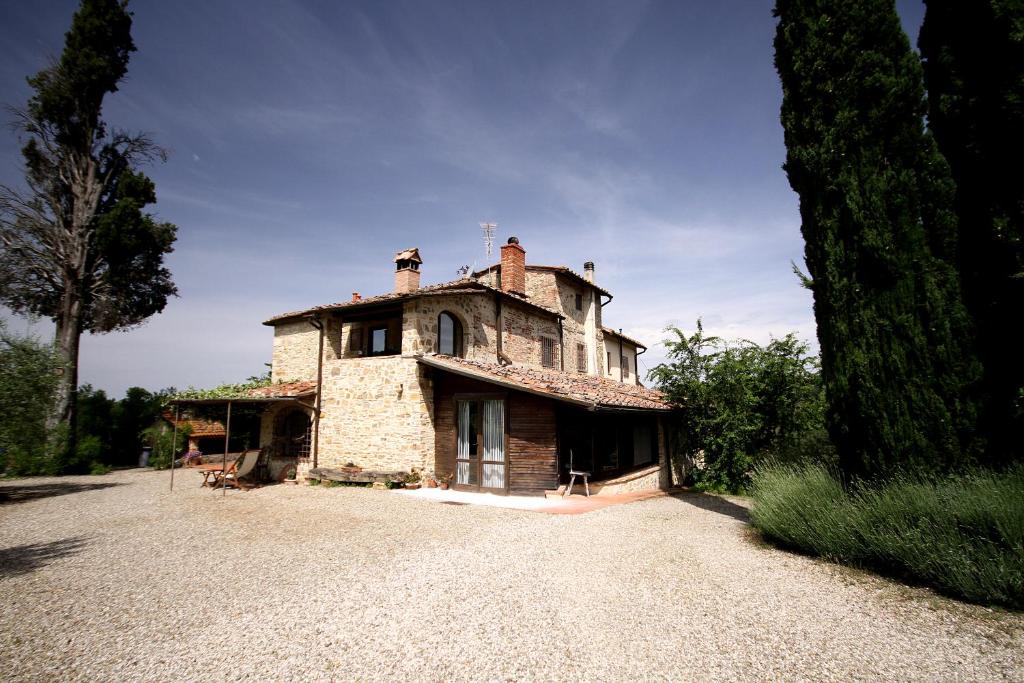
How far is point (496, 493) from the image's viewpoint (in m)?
11.9

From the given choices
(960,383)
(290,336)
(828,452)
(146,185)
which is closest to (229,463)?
(290,336)

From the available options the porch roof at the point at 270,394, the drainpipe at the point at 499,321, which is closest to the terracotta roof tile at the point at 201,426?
the porch roof at the point at 270,394

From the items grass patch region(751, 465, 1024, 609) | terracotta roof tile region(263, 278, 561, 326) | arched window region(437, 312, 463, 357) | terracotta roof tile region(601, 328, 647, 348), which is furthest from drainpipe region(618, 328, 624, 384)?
grass patch region(751, 465, 1024, 609)

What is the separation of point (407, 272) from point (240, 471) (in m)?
7.77

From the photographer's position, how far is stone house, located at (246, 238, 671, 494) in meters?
11.8

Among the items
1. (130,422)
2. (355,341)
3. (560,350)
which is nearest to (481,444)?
(355,341)

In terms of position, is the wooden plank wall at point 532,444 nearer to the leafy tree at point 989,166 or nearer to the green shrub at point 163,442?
the leafy tree at point 989,166

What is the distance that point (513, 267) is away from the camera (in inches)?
685

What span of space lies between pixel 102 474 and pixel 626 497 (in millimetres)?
19584

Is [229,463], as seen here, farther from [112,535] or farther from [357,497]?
[112,535]

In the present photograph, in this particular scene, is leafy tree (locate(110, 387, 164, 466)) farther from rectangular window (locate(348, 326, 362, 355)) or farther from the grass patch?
the grass patch

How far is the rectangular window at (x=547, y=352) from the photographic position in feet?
57.8

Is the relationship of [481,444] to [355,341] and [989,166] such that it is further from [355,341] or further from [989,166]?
[989,166]

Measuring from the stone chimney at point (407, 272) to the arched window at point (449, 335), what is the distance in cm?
136
